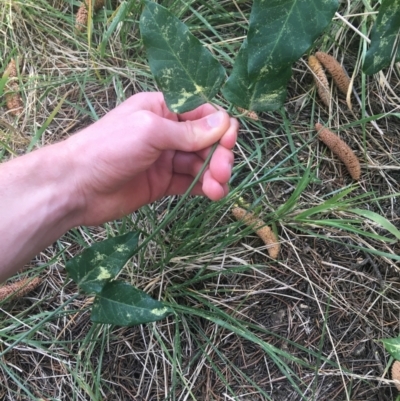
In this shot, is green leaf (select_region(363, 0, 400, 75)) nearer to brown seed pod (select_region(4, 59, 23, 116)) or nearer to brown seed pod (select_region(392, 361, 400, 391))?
brown seed pod (select_region(392, 361, 400, 391))

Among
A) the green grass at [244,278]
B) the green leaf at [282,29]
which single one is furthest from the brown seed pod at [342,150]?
the green leaf at [282,29]

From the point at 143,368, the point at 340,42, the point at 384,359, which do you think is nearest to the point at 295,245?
the point at 384,359

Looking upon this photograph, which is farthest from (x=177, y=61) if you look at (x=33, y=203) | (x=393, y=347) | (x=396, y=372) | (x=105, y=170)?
(x=396, y=372)

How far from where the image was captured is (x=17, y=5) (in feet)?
4.52

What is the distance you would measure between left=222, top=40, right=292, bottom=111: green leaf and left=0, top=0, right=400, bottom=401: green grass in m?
A: 0.43

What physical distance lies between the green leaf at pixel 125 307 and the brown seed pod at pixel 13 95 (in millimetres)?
770

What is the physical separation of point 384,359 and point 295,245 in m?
0.35

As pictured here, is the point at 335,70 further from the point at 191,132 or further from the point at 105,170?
the point at 105,170

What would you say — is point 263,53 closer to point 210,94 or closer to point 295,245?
point 210,94

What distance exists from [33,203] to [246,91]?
21.2 inches

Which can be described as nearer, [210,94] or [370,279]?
[210,94]

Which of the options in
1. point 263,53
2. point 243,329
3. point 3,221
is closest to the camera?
point 263,53

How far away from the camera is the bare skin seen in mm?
840

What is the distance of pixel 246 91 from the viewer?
0.61 metres
